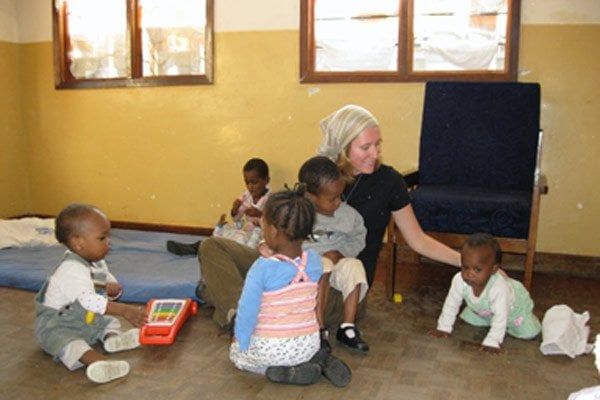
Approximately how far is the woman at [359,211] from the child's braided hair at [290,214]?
23.8 inches

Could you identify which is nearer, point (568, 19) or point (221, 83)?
point (568, 19)

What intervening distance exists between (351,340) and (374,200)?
634mm

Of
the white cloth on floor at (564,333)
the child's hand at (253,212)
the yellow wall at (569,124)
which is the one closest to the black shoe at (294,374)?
the white cloth on floor at (564,333)

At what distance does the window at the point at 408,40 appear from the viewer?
3.67 m

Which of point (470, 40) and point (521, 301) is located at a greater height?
point (470, 40)

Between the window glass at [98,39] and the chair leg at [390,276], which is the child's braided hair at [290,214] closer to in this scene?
the chair leg at [390,276]

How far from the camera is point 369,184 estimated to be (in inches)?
102

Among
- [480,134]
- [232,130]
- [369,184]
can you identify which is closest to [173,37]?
[232,130]

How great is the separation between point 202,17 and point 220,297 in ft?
8.59

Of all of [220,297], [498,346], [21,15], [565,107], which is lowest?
[498,346]

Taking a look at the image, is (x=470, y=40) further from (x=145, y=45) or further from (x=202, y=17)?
→ (x=145, y=45)

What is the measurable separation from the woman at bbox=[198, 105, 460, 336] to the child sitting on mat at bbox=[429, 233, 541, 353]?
0.10 metres

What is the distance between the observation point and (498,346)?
235cm

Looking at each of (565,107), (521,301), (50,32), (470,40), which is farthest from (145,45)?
(521,301)
